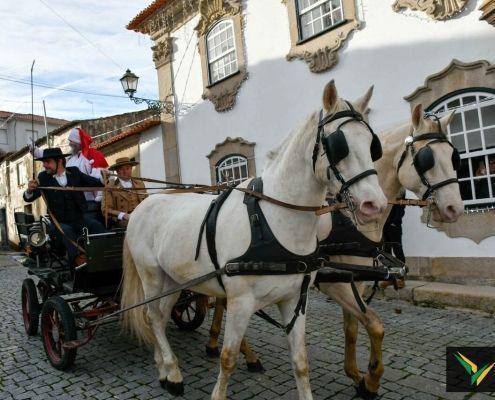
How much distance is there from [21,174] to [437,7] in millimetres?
24517

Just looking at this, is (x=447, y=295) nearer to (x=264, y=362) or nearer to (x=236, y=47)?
(x=264, y=362)

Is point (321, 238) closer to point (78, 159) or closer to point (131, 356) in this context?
point (131, 356)

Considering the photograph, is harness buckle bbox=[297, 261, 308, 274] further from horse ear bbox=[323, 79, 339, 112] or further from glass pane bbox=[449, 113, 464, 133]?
glass pane bbox=[449, 113, 464, 133]

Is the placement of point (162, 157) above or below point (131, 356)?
above

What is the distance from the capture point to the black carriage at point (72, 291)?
395 cm

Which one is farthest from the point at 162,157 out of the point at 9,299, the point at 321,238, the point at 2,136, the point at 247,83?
the point at 2,136

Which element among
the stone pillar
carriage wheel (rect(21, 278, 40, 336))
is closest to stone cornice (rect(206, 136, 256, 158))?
the stone pillar

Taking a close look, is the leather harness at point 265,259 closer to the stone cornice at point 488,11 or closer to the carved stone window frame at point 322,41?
the stone cornice at point 488,11

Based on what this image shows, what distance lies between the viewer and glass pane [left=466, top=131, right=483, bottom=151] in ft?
19.7

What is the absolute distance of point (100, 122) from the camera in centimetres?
1883

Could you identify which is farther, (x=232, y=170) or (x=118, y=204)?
(x=232, y=170)

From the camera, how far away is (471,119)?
6.05 meters

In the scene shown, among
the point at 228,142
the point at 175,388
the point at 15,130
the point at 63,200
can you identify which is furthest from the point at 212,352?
the point at 15,130

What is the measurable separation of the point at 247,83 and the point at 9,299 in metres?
6.52
